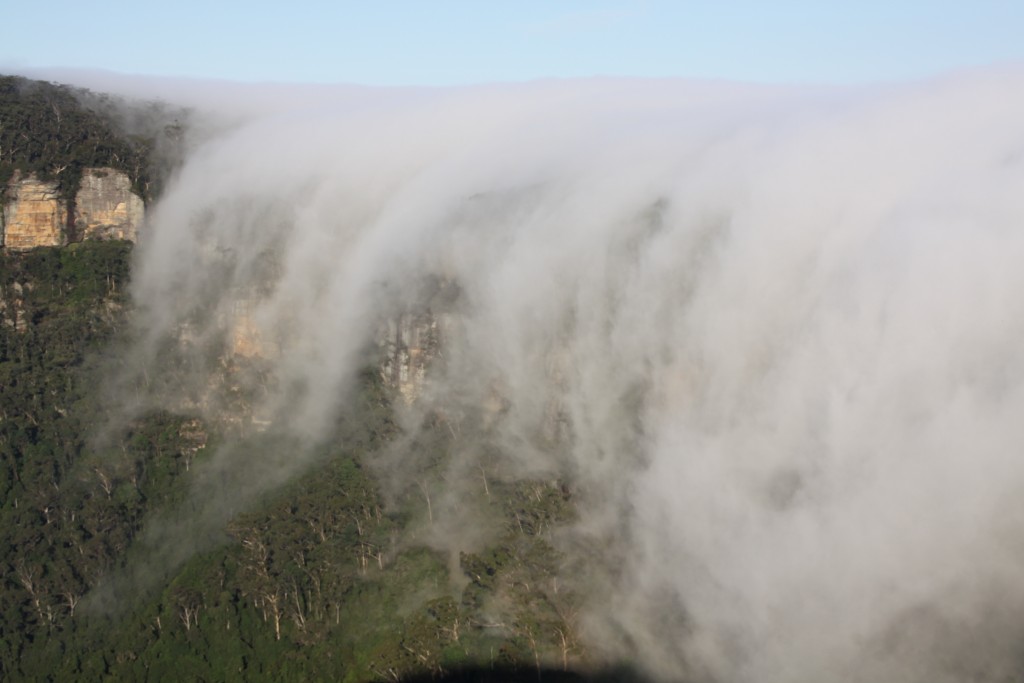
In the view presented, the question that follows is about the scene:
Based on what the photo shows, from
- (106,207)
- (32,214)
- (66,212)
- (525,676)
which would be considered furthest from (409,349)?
(32,214)

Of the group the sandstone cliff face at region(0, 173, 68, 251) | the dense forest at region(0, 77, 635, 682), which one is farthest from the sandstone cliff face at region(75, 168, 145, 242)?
the dense forest at region(0, 77, 635, 682)

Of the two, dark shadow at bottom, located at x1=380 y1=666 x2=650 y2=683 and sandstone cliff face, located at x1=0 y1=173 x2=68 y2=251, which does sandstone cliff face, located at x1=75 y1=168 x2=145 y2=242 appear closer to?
sandstone cliff face, located at x1=0 y1=173 x2=68 y2=251

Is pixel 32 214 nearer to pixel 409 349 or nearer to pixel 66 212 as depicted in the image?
pixel 66 212

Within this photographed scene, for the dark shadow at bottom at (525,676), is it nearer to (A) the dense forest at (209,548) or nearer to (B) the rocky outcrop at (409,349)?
(A) the dense forest at (209,548)

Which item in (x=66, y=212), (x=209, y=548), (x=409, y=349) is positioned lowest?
(x=209, y=548)

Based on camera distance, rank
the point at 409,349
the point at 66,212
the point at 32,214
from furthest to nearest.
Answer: the point at 66,212 → the point at 32,214 → the point at 409,349

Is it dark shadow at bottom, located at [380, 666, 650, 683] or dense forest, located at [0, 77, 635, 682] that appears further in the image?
dense forest, located at [0, 77, 635, 682]

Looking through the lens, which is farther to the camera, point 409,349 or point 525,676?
Answer: point 409,349

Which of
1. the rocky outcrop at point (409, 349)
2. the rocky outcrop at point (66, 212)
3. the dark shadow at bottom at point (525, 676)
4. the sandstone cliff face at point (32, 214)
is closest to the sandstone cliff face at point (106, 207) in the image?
the rocky outcrop at point (66, 212)
